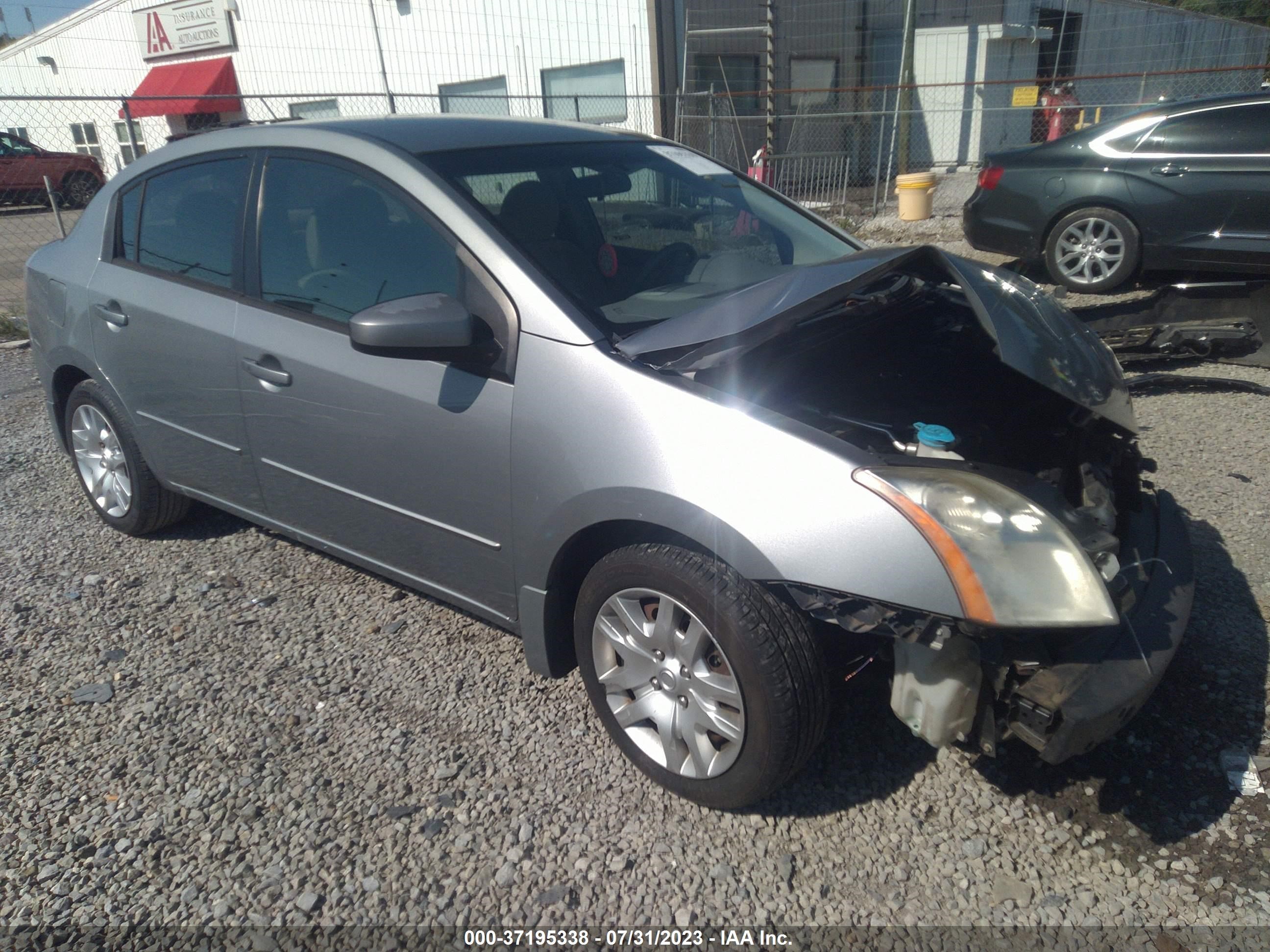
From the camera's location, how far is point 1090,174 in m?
7.93

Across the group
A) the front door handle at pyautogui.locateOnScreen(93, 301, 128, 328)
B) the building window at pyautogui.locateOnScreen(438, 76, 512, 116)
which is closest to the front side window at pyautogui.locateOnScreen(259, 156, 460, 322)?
the front door handle at pyautogui.locateOnScreen(93, 301, 128, 328)

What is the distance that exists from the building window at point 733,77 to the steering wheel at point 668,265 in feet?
47.7

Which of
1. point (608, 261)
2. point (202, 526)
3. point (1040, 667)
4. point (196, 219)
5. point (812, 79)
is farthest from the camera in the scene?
point (812, 79)

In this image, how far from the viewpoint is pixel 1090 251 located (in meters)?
8.04

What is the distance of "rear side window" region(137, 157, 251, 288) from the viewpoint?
3.35 m

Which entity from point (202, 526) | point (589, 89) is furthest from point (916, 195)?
point (202, 526)

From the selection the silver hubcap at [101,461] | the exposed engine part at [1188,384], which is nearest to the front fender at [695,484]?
the silver hubcap at [101,461]

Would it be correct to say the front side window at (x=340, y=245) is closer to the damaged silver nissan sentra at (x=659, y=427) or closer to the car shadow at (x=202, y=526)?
the damaged silver nissan sentra at (x=659, y=427)

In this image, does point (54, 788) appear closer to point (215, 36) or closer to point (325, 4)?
point (325, 4)

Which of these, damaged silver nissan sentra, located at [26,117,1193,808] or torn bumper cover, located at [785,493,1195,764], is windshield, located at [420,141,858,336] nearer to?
damaged silver nissan sentra, located at [26,117,1193,808]

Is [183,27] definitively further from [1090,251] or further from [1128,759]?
[1128,759]

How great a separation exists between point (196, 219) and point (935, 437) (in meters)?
2.83

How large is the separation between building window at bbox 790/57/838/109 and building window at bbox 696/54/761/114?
32.5 inches

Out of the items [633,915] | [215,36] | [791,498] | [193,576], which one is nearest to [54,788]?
[193,576]
